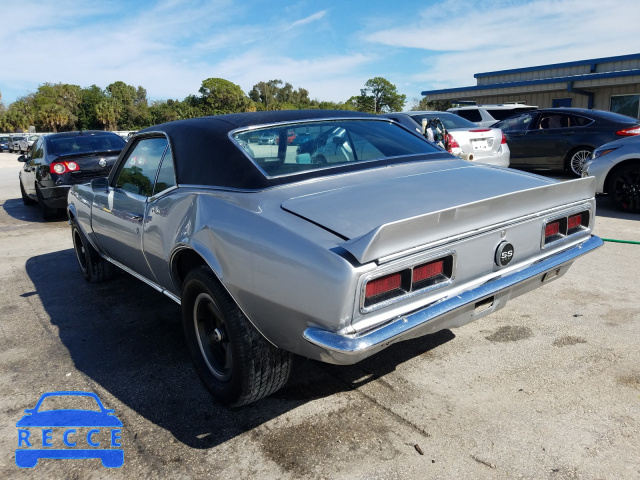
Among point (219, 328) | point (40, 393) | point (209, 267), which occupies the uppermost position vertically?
point (209, 267)

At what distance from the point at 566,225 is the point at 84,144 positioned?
27.5 ft

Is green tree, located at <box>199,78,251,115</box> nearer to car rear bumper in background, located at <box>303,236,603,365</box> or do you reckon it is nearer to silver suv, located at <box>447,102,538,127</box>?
silver suv, located at <box>447,102,538,127</box>

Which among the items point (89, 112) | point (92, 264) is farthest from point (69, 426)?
point (89, 112)

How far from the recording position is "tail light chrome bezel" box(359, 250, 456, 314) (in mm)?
2137

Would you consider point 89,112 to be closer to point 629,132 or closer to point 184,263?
point 629,132

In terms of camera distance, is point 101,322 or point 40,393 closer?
point 40,393

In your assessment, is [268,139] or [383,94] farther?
[383,94]

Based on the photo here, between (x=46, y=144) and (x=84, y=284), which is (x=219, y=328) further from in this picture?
(x=46, y=144)

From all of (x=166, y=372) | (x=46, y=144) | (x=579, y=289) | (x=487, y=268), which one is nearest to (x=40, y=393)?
(x=166, y=372)

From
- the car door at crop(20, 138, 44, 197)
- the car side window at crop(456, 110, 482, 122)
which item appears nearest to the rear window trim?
the car door at crop(20, 138, 44, 197)

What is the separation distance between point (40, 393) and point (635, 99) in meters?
20.8

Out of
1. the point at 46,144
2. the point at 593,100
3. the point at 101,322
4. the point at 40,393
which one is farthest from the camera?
the point at 593,100

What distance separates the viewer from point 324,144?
3416 mm

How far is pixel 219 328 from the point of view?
2879 mm
